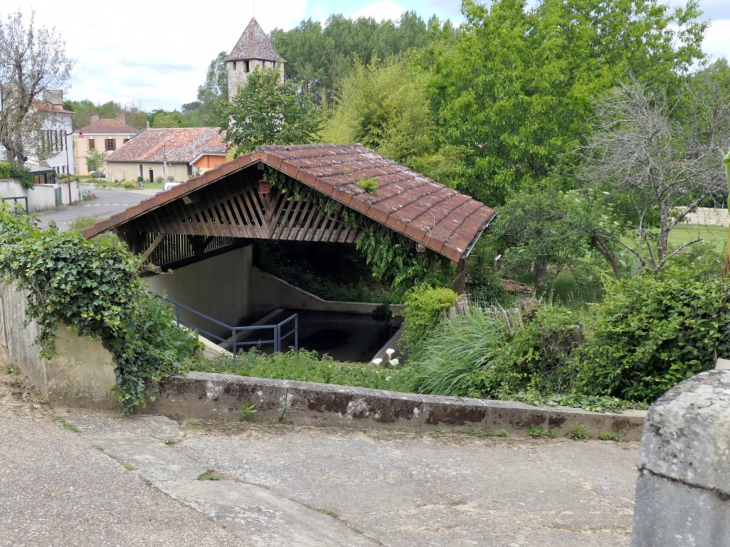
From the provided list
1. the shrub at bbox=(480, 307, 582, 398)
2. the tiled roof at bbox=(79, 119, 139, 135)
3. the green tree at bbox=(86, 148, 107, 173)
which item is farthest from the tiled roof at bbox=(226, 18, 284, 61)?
the tiled roof at bbox=(79, 119, 139, 135)

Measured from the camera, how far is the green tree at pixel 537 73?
2009cm

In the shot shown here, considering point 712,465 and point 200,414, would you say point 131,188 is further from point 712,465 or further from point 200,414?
point 712,465

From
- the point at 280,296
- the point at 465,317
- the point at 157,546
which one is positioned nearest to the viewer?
the point at 157,546

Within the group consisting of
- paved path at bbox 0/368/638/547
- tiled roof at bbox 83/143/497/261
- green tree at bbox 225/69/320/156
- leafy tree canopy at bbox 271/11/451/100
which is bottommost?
paved path at bbox 0/368/638/547

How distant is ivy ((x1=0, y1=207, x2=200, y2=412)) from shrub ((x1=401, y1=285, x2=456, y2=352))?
151 inches

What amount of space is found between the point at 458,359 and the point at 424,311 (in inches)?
73.2

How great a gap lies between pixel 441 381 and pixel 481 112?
15.5m

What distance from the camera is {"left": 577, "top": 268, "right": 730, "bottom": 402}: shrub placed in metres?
5.18

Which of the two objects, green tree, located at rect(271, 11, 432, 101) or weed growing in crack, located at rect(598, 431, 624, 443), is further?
green tree, located at rect(271, 11, 432, 101)

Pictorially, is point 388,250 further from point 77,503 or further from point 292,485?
point 77,503

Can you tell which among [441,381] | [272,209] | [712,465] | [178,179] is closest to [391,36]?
[178,179]

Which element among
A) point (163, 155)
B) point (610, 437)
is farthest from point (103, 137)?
point (610, 437)

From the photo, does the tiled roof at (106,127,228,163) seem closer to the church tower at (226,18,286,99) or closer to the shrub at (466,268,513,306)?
the church tower at (226,18,286,99)

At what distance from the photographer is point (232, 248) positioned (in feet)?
49.5
